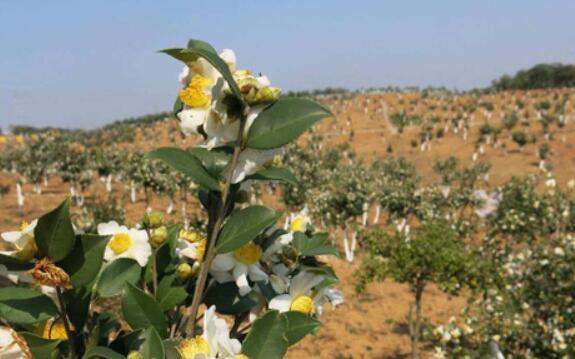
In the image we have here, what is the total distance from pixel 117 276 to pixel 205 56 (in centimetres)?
64

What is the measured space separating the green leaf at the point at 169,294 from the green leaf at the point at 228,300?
10 cm

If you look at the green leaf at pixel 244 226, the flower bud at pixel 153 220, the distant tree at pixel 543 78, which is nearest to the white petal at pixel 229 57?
the green leaf at pixel 244 226

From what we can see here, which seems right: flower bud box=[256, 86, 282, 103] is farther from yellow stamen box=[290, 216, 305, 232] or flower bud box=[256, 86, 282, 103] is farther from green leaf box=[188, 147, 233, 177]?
yellow stamen box=[290, 216, 305, 232]

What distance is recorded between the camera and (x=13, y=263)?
1062 mm

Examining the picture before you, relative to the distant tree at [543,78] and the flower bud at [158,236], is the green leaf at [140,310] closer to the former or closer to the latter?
the flower bud at [158,236]

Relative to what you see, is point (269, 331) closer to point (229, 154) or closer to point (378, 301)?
point (229, 154)

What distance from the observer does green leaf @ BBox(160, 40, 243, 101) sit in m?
1.08

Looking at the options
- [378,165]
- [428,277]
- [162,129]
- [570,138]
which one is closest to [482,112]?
[570,138]

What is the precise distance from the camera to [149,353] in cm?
107

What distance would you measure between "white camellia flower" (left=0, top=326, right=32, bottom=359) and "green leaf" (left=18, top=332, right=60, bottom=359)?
0.02 meters

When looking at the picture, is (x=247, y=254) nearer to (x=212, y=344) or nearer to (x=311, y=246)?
(x=311, y=246)

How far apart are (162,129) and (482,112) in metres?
41.3

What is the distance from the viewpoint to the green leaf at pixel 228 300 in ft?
4.71

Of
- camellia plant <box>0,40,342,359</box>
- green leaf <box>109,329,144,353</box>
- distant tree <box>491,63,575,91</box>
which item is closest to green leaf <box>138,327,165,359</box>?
camellia plant <box>0,40,342,359</box>
